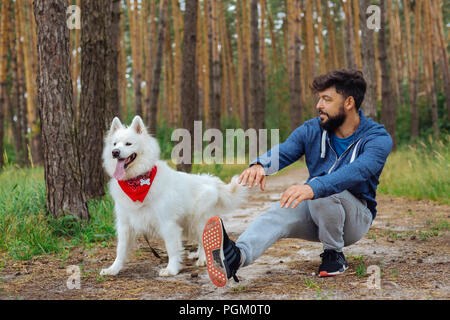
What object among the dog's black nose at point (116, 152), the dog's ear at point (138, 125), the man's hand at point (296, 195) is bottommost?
the man's hand at point (296, 195)

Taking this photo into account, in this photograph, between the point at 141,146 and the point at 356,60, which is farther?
the point at 356,60

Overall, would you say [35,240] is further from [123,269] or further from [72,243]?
[123,269]

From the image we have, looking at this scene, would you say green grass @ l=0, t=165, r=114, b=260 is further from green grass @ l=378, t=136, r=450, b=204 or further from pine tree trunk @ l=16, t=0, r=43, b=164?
pine tree trunk @ l=16, t=0, r=43, b=164

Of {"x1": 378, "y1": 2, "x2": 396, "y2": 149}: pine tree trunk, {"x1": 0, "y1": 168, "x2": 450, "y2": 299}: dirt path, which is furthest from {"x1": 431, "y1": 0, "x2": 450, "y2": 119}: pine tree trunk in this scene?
{"x1": 0, "y1": 168, "x2": 450, "y2": 299}: dirt path

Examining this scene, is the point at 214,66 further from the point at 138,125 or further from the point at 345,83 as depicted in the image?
A: the point at 345,83

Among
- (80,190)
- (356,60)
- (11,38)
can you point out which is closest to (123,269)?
(80,190)

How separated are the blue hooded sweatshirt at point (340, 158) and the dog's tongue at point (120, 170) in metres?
1.19

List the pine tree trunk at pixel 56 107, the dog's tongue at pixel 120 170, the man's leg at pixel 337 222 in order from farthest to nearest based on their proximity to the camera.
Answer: the pine tree trunk at pixel 56 107 → the dog's tongue at pixel 120 170 → the man's leg at pixel 337 222

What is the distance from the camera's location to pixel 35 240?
4426 millimetres

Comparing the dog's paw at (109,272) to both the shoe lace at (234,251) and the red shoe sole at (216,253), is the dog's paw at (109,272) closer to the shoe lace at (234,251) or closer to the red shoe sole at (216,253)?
the red shoe sole at (216,253)

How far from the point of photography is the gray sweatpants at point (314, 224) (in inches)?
120

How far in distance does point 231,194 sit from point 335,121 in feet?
4.59

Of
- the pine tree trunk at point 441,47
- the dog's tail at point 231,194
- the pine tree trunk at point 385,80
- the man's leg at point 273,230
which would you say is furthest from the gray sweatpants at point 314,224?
the pine tree trunk at point 441,47
